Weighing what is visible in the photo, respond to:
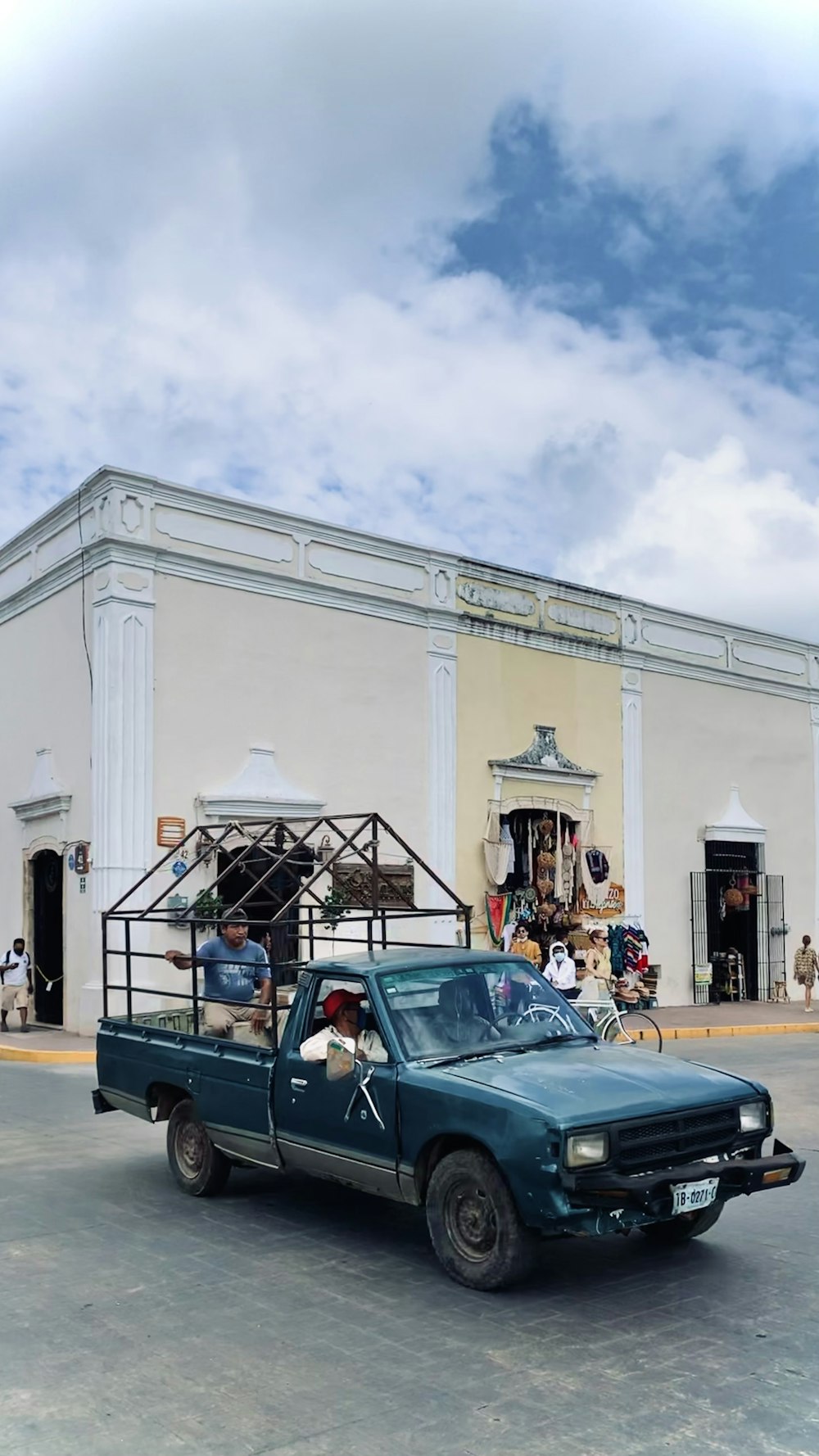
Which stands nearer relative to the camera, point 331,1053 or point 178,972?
point 331,1053

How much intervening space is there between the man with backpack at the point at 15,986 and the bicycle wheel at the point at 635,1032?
27.7 ft

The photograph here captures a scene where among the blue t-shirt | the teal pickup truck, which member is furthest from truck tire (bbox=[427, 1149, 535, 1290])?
the blue t-shirt

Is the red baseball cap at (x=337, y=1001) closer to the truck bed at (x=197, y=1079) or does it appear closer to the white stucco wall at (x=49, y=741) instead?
the truck bed at (x=197, y=1079)

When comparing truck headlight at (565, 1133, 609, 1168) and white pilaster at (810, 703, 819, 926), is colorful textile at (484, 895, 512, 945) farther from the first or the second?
truck headlight at (565, 1133, 609, 1168)

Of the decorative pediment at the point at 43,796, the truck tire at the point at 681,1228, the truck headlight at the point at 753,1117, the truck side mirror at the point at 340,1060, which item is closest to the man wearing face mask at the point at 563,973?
the decorative pediment at the point at 43,796

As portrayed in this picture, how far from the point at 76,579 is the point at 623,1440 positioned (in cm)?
1582

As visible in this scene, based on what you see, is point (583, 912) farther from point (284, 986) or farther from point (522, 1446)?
point (522, 1446)

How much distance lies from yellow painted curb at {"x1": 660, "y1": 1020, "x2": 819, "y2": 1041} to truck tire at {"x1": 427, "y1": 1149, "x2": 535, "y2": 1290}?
13635mm

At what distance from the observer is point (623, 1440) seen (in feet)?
14.3

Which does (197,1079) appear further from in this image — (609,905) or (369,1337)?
(609,905)

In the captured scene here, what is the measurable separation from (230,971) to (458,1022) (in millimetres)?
2864

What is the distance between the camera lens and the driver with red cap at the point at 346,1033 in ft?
22.2

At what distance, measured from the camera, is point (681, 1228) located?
662cm

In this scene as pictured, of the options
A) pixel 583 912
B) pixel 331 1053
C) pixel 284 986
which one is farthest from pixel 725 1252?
pixel 583 912
